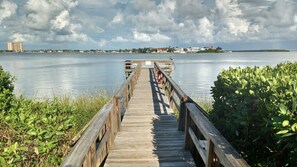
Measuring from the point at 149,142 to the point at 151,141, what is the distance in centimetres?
7

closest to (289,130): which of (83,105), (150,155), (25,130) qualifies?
(150,155)

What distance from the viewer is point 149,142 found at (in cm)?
532

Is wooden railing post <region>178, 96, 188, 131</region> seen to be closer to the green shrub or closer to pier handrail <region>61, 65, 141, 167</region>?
pier handrail <region>61, 65, 141, 167</region>

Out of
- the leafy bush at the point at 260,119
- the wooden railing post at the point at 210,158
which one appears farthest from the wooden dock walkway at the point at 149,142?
the leafy bush at the point at 260,119

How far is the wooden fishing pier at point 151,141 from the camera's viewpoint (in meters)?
2.64

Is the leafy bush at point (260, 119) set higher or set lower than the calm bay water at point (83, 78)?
higher

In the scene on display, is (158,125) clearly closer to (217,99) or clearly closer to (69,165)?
(217,99)

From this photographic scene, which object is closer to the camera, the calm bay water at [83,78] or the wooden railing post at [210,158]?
the wooden railing post at [210,158]

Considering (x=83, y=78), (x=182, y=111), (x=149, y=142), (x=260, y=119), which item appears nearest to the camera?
(x=260, y=119)

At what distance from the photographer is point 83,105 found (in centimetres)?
1304

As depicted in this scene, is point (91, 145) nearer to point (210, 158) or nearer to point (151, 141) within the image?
point (210, 158)

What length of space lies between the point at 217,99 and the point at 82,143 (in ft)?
7.69

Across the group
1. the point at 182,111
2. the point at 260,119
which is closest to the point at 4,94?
the point at 182,111

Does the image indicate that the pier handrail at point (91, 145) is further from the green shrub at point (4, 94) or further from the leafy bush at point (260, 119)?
the green shrub at point (4, 94)
